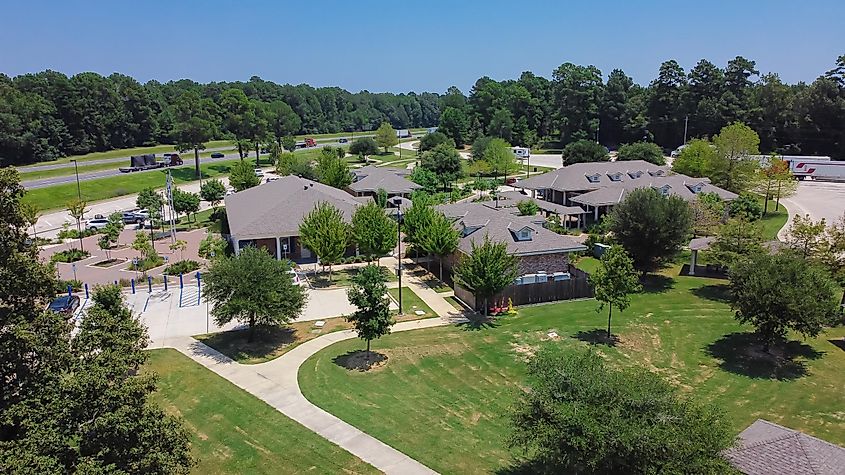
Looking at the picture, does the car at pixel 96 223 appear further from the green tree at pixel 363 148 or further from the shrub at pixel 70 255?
the green tree at pixel 363 148

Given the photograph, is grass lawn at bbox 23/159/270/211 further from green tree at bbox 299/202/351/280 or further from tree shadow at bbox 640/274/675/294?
tree shadow at bbox 640/274/675/294

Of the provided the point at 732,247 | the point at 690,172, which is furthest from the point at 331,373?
the point at 690,172

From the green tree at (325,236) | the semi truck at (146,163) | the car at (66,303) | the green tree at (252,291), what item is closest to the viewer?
the green tree at (252,291)

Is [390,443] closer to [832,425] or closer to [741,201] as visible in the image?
[832,425]

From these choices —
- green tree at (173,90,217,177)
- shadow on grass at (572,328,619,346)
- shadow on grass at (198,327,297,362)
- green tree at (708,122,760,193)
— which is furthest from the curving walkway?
green tree at (173,90,217,177)

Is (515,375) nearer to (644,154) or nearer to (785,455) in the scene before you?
(785,455)

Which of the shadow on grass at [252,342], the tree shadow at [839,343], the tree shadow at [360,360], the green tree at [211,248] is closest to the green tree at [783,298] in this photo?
the tree shadow at [839,343]

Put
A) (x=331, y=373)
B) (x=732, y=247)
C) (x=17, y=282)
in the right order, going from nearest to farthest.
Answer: (x=17, y=282), (x=331, y=373), (x=732, y=247)
